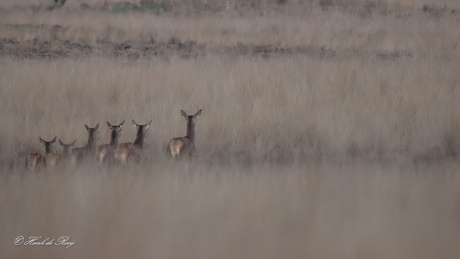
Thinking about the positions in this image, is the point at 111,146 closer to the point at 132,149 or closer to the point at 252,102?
the point at 132,149

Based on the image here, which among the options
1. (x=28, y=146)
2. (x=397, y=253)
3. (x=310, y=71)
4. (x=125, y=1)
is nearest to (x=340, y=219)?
(x=397, y=253)

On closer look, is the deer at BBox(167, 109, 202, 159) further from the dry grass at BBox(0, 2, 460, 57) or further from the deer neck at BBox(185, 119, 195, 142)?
the dry grass at BBox(0, 2, 460, 57)

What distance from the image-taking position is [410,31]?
4.81 m

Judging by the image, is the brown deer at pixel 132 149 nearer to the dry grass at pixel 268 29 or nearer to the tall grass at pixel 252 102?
the tall grass at pixel 252 102

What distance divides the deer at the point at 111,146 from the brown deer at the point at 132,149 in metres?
0.04

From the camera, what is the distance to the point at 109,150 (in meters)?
4.38

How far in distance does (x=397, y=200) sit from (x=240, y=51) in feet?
5.04

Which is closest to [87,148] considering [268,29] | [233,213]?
[233,213]

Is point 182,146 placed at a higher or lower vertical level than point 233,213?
higher

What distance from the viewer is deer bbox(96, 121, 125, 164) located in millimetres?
4325

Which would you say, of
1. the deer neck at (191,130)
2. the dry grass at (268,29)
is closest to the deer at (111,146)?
the deer neck at (191,130)

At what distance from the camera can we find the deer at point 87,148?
4316mm

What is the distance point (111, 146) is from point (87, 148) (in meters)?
0.14

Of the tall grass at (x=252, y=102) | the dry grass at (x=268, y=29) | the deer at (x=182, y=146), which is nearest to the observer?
the deer at (x=182, y=146)
